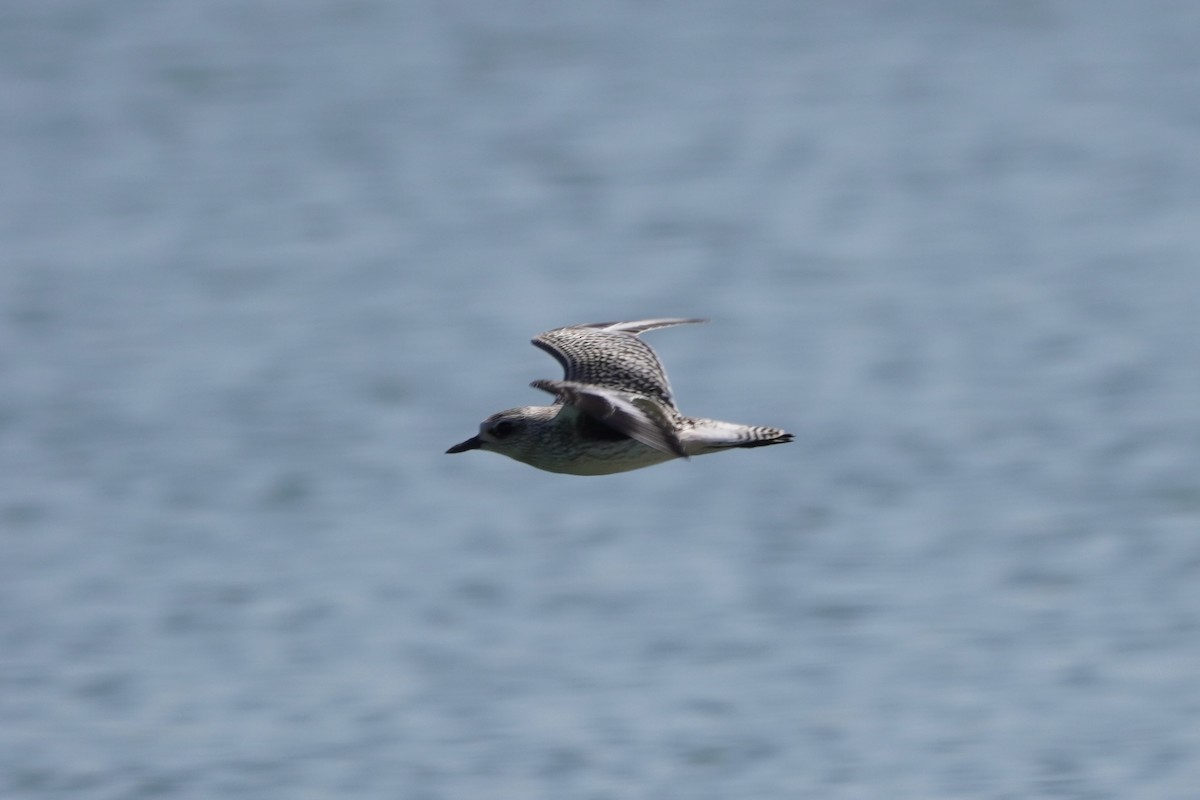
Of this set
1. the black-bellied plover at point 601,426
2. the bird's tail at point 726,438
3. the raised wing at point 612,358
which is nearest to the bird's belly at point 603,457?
the black-bellied plover at point 601,426

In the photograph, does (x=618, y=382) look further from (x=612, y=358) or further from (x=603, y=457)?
(x=603, y=457)

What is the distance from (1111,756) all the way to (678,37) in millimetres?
13802

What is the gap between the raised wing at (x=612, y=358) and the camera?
889 centimetres

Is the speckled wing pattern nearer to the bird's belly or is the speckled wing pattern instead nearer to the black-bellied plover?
the black-bellied plover

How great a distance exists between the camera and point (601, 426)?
27.2 feet

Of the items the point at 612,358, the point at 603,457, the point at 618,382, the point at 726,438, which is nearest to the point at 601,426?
the point at 603,457

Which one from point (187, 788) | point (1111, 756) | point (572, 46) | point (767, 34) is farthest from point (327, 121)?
point (1111, 756)

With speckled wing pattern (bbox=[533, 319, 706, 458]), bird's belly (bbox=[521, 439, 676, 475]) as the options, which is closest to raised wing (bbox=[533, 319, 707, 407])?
speckled wing pattern (bbox=[533, 319, 706, 458])

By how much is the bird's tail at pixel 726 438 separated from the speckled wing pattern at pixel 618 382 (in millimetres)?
80

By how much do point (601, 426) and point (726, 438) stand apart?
1.58 feet

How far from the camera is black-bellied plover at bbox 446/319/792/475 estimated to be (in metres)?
7.79

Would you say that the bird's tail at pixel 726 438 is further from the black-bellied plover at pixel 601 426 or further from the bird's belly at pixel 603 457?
the bird's belly at pixel 603 457

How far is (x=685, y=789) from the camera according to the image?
419 inches

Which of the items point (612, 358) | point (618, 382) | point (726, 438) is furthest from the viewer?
point (612, 358)
